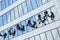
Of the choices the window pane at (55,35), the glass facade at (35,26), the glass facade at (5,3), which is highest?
the glass facade at (5,3)

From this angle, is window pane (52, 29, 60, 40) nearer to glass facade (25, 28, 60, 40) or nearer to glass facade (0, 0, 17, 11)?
glass facade (25, 28, 60, 40)

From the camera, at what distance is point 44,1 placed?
2789 centimetres

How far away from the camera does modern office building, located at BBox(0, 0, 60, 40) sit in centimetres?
2575

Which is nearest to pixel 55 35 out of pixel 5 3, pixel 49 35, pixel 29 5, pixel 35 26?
pixel 49 35

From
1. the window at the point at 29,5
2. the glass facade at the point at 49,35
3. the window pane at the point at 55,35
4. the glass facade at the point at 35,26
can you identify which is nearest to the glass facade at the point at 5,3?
the glass facade at the point at 35,26

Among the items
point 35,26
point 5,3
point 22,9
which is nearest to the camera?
point 35,26

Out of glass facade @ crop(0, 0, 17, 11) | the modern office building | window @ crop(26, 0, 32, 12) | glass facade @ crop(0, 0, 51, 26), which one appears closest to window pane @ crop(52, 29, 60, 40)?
the modern office building

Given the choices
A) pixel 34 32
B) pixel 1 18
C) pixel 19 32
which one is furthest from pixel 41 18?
pixel 1 18

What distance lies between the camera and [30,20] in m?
29.1

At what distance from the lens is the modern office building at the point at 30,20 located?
25.7 m

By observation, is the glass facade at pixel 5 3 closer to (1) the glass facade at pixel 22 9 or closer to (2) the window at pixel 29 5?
(1) the glass facade at pixel 22 9

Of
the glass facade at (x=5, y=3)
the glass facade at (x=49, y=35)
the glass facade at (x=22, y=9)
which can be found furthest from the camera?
the glass facade at (x=5, y=3)

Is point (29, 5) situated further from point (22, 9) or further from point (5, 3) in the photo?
point (5, 3)

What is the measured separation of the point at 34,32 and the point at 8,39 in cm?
702
